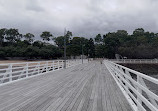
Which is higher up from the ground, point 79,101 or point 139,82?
point 139,82

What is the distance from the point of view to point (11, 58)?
6506 cm

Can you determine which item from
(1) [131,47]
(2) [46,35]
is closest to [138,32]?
(1) [131,47]

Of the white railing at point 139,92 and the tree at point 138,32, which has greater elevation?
the tree at point 138,32

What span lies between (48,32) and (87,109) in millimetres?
102187

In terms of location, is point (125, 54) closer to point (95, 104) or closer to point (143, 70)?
point (143, 70)

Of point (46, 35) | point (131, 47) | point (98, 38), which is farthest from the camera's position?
point (98, 38)

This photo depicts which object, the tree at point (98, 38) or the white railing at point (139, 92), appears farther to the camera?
the tree at point (98, 38)

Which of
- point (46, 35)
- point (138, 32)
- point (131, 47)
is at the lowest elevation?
point (131, 47)

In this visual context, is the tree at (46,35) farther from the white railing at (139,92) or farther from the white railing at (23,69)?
the white railing at (139,92)

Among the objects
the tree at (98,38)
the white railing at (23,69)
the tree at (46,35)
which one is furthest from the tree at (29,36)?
the white railing at (23,69)

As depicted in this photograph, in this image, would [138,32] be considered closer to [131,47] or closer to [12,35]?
[131,47]

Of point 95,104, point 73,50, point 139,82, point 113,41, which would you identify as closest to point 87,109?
point 95,104

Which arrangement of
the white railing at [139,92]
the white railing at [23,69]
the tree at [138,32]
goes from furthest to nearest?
the tree at [138,32] < the white railing at [23,69] < the white railing at [139,92]

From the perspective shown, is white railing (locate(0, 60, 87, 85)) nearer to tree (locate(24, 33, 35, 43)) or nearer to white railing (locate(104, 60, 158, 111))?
white railing (locate(104, 60, 158, 111))
